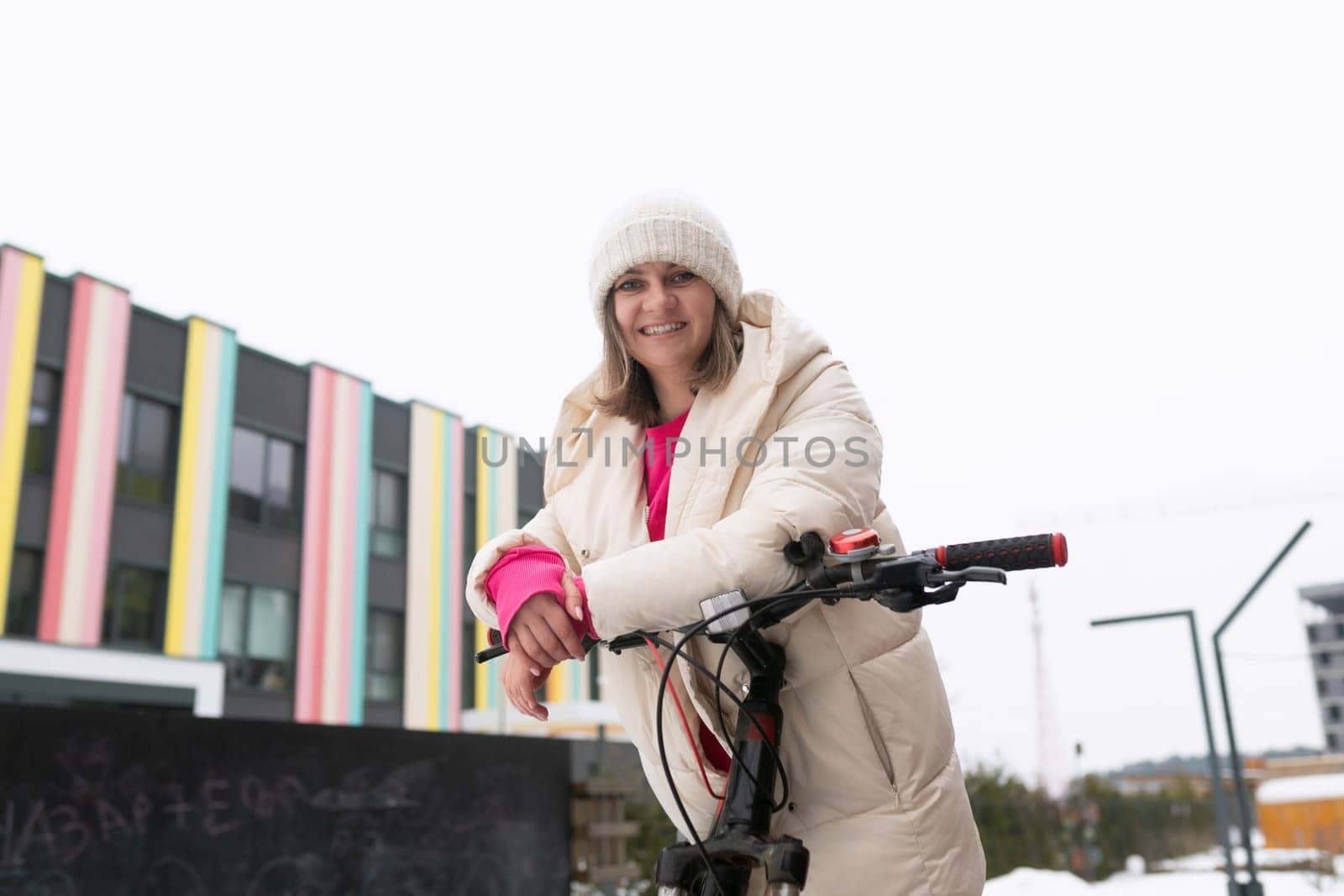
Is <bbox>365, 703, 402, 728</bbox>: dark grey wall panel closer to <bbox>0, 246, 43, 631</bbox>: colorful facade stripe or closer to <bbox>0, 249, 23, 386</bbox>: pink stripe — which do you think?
<bbox>0, 246, 43, 631</bbox>: colorful facade stripe

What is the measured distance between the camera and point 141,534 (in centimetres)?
1456

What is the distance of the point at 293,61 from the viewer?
12805 mm

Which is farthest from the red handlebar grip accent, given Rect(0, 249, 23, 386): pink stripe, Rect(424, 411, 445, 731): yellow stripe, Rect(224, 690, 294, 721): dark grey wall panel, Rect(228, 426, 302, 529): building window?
Rect(424, 411, 445, 731): yellow stripe

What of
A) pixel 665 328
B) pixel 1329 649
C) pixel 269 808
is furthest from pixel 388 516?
pixel 1329 649

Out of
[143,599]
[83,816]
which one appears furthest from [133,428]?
[83,816]

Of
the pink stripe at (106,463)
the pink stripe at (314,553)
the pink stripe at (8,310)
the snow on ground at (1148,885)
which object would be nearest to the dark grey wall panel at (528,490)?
the pink stripe at (314,553)

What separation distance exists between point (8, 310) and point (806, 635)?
A: 15.4 m

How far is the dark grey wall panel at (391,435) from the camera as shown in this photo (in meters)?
18.9

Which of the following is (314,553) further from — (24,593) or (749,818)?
(749,818)

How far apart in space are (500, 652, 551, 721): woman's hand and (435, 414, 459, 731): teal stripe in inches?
703

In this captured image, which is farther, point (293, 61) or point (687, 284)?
point (293, 61)

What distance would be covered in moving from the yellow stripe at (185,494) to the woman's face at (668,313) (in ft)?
49.1

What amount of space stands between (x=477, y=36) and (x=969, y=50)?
246 inches

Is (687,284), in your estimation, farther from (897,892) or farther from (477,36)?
(477,36)
